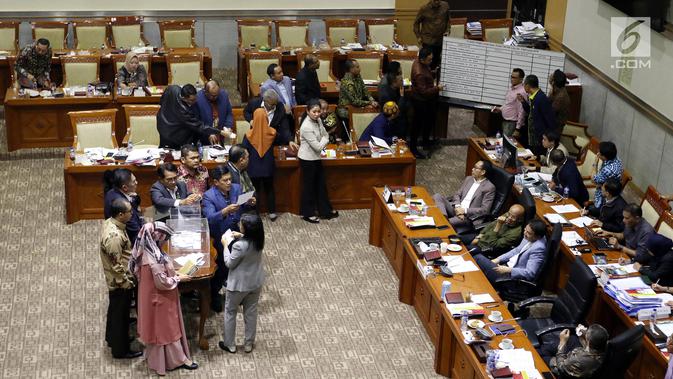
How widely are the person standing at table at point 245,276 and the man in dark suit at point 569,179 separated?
152 inches

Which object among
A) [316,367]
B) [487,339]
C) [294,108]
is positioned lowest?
[316,367]

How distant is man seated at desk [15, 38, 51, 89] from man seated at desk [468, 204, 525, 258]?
6328 mm

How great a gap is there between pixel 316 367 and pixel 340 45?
307 inches

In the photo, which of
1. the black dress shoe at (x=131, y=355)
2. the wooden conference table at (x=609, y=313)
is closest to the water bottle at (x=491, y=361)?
the wooden conference table at (x=609, y=313)

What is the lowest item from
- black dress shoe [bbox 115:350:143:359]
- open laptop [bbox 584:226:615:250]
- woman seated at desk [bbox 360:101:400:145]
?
black dress shoe [bbox 115:350:143:359]

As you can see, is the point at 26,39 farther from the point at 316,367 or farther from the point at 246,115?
the point at 316,367

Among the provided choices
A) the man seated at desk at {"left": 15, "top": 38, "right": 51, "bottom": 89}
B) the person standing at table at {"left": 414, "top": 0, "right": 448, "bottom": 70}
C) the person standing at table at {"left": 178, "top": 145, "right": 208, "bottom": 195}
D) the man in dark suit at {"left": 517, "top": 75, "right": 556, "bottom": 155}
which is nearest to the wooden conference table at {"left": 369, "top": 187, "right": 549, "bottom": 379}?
the person standing at table at {"left": 178, "top": 145, "right": 208, "bottom": 195}

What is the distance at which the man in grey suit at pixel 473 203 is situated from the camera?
9531mm

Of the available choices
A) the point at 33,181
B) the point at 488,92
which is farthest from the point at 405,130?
the point at 33,181

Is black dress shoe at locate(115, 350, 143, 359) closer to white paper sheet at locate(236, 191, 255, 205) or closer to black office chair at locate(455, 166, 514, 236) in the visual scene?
white paper sheet at locate(236, 191, 255, 205)

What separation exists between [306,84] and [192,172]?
11.0ft

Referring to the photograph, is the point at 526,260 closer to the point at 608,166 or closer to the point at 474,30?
the point at 608,166

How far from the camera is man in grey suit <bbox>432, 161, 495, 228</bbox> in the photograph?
9531 mm

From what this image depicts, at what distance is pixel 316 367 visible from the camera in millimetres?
7910
